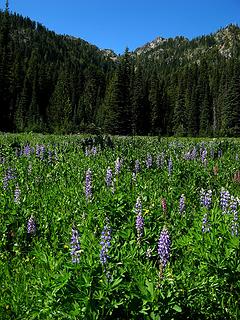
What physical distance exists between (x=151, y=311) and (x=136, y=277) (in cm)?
31

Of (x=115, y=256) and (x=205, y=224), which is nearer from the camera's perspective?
(x=115, y=256)

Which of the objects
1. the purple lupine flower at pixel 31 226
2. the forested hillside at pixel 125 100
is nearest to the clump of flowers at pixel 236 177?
the purple lupine flower at pixel 31 226

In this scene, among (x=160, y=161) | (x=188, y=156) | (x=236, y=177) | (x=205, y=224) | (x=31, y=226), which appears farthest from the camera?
(x=188, y=156)

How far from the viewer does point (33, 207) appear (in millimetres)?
6973

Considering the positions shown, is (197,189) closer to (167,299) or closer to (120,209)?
(120,209)

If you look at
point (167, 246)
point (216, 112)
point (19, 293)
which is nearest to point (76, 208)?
point (19, 293)

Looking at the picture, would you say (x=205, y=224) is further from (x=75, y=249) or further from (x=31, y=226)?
(x=31, y=226)

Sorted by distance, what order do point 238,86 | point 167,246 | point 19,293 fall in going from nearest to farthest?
1. point 167,246
2. point 19,293
3. point 238,86

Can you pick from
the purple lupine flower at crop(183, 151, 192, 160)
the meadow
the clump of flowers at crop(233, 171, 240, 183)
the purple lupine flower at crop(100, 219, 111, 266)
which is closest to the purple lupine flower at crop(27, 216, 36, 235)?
the meadow

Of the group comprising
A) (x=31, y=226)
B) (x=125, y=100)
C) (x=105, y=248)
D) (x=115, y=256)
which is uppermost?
(x=125, y=100)

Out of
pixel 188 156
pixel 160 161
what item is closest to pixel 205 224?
pixel 160 161

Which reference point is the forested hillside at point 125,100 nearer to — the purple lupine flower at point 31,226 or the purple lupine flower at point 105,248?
the purple lupine flower at point 31,226

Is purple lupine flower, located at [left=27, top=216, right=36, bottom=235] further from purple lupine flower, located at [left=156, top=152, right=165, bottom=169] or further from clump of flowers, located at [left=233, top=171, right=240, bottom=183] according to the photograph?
clump of flowers, located at [left=233, top=171, right=240, bottom=183]

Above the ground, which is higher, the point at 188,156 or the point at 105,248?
the point at 188,156
